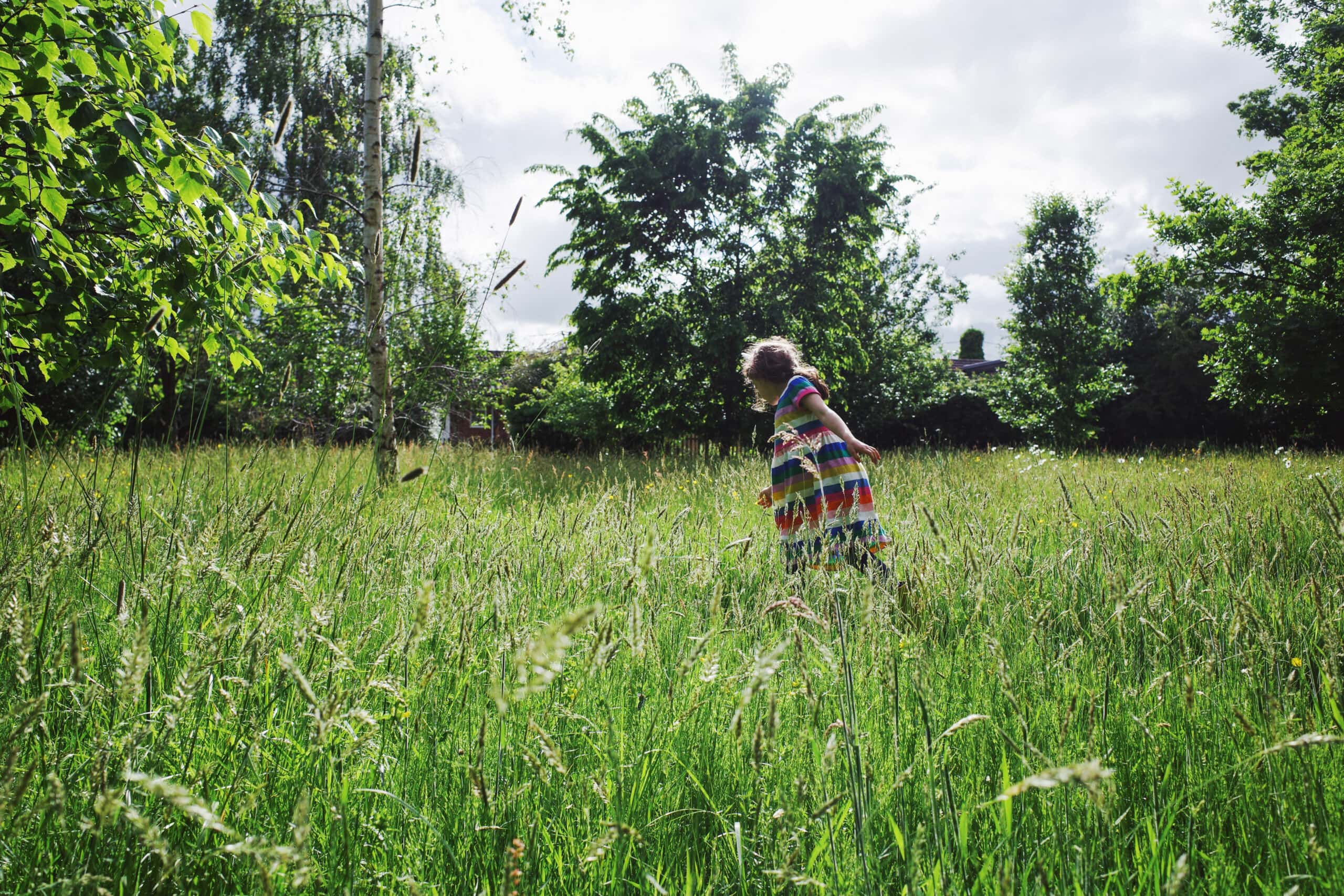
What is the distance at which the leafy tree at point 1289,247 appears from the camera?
1485 cm

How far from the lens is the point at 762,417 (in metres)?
13.9

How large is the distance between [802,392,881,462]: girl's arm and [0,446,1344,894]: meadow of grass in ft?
3.08

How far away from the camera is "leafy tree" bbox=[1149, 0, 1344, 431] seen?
14852 millimetres

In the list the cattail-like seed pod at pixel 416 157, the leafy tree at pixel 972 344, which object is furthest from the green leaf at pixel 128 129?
the leafy tree at pixel 972 344

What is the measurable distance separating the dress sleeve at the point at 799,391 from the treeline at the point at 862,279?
21.9ft

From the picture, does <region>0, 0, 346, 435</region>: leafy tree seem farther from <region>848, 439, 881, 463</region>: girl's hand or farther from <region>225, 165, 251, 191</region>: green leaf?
<region>848, 439, 881, 463</region>: girl's hand

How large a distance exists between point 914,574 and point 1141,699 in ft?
2.17

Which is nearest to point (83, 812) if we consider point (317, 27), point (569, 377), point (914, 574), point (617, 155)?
point (914, 574)

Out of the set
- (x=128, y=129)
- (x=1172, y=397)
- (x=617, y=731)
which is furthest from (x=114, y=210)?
(x=1172, y=397)

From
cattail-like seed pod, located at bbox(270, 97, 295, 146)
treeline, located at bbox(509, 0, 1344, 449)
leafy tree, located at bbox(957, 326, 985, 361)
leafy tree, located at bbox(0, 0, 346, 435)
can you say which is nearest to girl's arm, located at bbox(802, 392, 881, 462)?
leafy tree, located at bbox(0, 0, 346, 435)

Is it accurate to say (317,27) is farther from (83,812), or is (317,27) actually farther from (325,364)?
(83,812)

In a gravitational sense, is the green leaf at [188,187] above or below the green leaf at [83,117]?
below

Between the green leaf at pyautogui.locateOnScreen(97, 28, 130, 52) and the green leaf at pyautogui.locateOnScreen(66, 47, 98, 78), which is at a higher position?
the green leaf at pyautogui.locateOnScreen(97, 28, 130, 52)

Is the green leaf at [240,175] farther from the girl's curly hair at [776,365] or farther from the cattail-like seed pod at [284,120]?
the girl's curly hair at [776,365]
